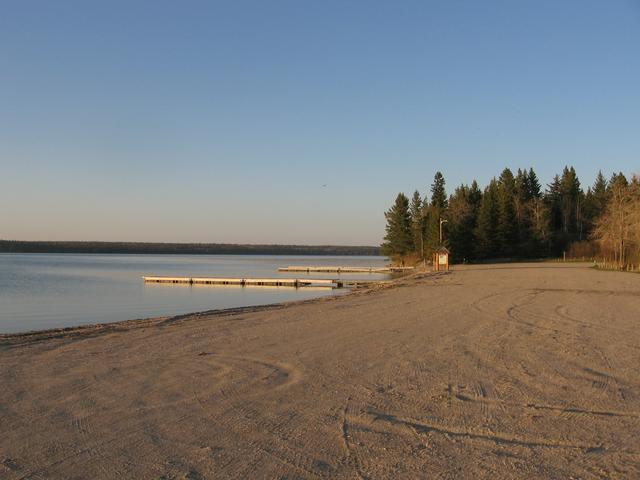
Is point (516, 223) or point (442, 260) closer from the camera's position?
point (442, 260)

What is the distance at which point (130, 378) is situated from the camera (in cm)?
900

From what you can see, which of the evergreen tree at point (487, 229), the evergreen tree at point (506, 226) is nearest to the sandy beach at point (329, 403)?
the evergreen tree at point (487, 229)

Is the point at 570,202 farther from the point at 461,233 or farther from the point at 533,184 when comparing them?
the point at 461,233

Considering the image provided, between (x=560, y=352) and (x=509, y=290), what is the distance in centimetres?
1629

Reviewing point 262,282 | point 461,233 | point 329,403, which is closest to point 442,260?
point 262,282

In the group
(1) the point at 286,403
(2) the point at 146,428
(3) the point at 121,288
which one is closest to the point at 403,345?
(1) the point at 286,403

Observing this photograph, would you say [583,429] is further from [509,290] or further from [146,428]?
[509,290]

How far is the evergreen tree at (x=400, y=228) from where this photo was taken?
246 feet

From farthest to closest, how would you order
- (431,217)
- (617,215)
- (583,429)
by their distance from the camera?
1. (431,217)
2. (617,215)
3. (583,429)

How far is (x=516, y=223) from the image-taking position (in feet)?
265

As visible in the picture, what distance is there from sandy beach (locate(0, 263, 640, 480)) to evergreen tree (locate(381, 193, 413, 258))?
200 ft

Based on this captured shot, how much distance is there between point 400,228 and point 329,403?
227ft

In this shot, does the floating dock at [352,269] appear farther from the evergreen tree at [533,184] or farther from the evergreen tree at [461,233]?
the evergreen tree at [533,184]

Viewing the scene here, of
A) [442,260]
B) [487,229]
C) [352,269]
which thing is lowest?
[352,269]
